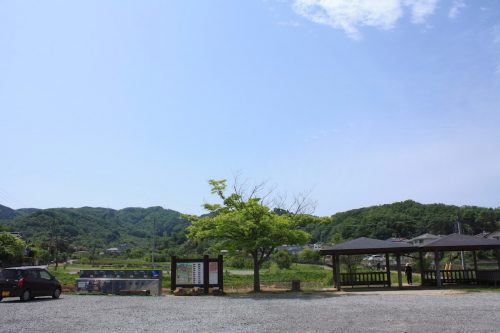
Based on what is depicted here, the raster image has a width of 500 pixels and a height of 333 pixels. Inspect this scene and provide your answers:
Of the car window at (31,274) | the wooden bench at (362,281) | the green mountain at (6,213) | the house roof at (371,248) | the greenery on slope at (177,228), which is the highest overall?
the green mountain at (6,213)

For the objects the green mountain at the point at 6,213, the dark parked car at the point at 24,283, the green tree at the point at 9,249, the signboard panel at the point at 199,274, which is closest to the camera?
the dark parked car at the point at 24,283

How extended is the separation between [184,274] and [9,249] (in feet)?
118

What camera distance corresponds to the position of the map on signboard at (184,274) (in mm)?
20797

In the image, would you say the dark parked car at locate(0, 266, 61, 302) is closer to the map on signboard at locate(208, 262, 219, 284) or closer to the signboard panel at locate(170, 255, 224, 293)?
the signboard panel at locate(170, 255, 224, 293)

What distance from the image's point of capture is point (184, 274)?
20.9m

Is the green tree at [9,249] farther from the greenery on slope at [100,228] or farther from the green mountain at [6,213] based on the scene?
the green mountain at [6,213]

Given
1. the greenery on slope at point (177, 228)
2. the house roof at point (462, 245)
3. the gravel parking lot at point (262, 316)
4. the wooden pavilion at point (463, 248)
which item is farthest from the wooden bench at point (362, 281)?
the greenery on slope at point (177, 228)

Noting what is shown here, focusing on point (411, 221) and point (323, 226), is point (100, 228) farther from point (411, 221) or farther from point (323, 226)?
point (411, 221)

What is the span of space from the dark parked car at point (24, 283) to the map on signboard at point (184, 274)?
5456mm

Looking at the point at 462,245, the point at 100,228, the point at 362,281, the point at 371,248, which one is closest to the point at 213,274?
the point at 371,248

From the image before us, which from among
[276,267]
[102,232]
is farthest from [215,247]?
[102,232]

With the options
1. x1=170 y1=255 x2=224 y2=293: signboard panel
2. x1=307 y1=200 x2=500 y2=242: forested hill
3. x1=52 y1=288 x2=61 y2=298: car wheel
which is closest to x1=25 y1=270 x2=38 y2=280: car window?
x1=52 y1=288 x2=61 y2=298: car wheel

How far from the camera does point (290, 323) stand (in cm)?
1051

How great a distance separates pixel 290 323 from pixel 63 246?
313ft
